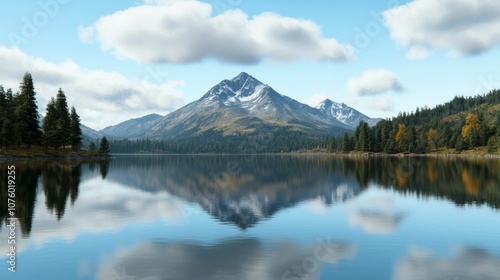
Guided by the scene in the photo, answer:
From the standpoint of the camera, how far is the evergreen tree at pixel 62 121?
144875mm

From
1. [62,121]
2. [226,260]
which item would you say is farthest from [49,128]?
[226,260]

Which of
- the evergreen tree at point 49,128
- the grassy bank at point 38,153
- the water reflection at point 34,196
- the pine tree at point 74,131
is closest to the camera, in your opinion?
the water reflection at point 34,196

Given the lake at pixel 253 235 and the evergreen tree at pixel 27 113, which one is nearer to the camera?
the lake at pixel 253 235

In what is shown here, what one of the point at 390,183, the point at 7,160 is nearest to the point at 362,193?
the point at 390,183

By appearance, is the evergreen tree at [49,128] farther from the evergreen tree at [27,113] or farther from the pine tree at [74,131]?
the pine tree at [74,131]

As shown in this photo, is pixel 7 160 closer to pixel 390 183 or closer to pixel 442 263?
pixel 390 183

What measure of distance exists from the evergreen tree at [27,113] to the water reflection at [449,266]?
137222mm

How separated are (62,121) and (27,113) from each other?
13841 mm

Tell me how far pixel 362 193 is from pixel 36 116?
13115cm

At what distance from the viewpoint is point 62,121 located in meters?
147

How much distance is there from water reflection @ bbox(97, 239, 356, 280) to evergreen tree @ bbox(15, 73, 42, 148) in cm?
12603

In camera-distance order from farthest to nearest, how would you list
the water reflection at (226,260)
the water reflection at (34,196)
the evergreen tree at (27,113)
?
the evergreen tree at (27,113) < the water reflection at (34,196) < the water reflection at (226,260)

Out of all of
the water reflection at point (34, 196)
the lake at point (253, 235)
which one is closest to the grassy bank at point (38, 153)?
the water reflection at point (34, 196)

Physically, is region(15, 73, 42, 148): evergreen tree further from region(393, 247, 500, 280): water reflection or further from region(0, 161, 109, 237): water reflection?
region(393, 247, 500, 280): water reflection
